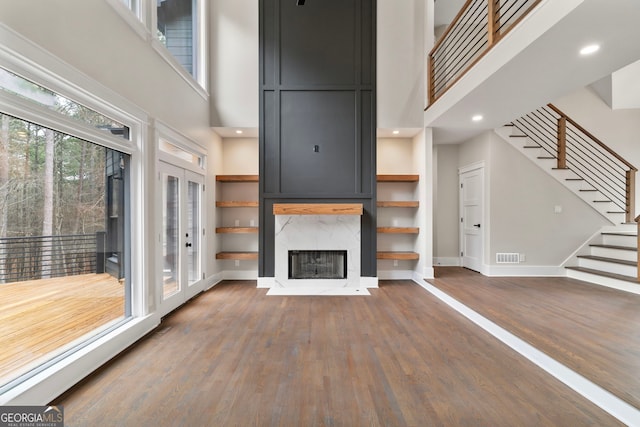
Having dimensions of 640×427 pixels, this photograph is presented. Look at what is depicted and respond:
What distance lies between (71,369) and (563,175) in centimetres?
730

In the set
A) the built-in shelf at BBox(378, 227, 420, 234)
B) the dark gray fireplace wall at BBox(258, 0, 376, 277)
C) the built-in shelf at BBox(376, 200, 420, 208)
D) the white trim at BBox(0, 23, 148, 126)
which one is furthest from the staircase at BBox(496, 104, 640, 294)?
the white trim at BBox(0, 23, 148, 126)

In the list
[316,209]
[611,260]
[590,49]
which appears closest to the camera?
[590,49]

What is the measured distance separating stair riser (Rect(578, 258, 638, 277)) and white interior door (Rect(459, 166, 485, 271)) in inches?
65.1

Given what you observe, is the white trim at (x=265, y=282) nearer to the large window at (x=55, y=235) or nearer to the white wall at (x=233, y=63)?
the large window at (x=55, y=235)

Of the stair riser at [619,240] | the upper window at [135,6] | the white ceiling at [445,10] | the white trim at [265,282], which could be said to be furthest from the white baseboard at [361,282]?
the white ceiling at [445,10]

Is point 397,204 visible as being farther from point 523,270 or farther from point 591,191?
point 591,191

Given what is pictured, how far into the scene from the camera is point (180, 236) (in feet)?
13.5

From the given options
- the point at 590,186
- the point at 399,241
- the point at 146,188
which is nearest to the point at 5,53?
the point at 146,188

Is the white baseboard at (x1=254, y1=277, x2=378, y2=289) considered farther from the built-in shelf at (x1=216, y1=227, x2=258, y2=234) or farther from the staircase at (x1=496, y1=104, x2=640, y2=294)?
the staircase at (x1=496, y1=104, x2=640, y2=294)

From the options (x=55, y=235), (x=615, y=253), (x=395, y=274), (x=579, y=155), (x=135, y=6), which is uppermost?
(x=135, y=6)

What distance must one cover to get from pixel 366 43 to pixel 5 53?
485 centimetres

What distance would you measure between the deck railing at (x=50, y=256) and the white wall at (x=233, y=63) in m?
3.26

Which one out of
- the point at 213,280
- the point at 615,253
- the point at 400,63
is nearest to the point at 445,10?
the point at 400,63

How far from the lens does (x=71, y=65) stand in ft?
7.04
